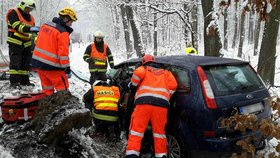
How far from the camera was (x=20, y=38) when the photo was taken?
7.13 metres

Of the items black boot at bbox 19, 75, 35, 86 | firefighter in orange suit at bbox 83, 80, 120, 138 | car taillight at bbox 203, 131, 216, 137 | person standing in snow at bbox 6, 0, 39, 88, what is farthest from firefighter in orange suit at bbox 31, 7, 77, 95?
car taillight at bbox 203, 131, 216, 137

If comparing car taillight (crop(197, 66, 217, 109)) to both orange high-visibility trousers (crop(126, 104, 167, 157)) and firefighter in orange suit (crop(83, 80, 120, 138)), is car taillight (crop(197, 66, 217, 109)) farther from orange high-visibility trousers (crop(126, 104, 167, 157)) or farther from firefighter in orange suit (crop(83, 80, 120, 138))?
firefighter in orange suit (crop(83, 80, 120, 138))

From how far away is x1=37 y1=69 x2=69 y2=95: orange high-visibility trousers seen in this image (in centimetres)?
568

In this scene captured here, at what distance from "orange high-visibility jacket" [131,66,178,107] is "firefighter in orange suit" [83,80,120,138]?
818 mm

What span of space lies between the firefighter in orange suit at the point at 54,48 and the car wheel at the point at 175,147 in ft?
7.77

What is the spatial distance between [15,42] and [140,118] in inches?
167

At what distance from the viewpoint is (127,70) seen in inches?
222

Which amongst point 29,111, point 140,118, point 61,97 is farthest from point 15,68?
point 140,118

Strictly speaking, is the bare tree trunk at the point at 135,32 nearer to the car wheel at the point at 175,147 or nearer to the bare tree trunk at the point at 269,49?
the bare tree trunk at the point at 269,49

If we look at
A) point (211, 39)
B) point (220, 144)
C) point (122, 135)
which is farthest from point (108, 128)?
point (211, 39)

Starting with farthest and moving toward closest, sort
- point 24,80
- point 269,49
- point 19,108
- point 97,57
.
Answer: point 97,57
point 269,49
point 24,80
point 19,108

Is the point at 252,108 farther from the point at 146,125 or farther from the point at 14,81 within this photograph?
the point at 14,81

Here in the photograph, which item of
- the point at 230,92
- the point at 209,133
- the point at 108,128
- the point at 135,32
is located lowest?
the point at 108,128

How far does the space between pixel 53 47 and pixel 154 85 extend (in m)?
2.23
